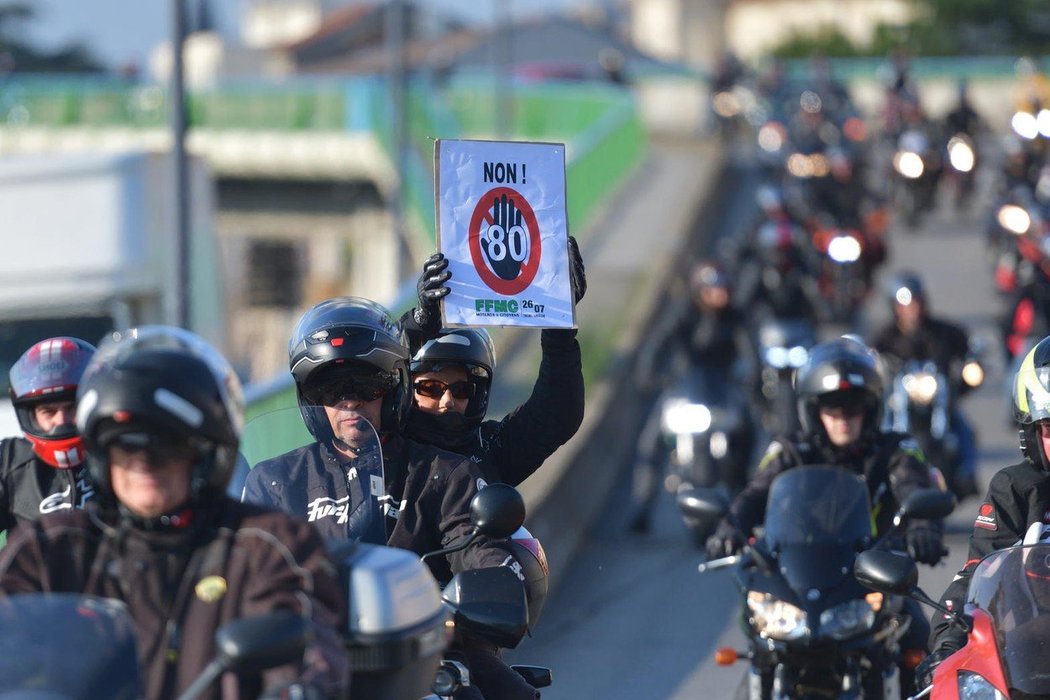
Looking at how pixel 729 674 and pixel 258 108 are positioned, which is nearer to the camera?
pixel 729 674

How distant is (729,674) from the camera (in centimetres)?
1000

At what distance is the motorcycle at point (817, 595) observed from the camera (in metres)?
6.73

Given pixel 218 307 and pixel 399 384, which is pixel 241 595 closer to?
pixel 399 384

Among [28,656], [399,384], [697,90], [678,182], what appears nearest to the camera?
[28,656]

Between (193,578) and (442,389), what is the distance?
93.9 inches

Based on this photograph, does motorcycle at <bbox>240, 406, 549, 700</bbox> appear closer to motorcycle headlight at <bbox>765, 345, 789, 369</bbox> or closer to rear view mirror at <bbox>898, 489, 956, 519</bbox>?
rear view mirror at <bbox>898, 489, 956, 519</bbox>

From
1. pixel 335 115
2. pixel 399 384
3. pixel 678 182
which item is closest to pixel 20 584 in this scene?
pixel 399 384

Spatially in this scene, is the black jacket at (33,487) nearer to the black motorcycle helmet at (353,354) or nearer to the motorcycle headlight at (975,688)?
the black motorcycle helmet at (353,354)

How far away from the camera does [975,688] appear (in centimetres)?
502

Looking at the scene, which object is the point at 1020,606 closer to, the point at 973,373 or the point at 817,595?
the point at 817,595

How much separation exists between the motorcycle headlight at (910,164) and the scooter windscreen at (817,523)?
22.2 meters

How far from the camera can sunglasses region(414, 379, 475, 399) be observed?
20.5 ft

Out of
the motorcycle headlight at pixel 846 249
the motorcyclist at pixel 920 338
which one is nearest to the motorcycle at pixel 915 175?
the motorcycle headlight at pixel 846 249

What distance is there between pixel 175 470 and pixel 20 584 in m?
0.37
